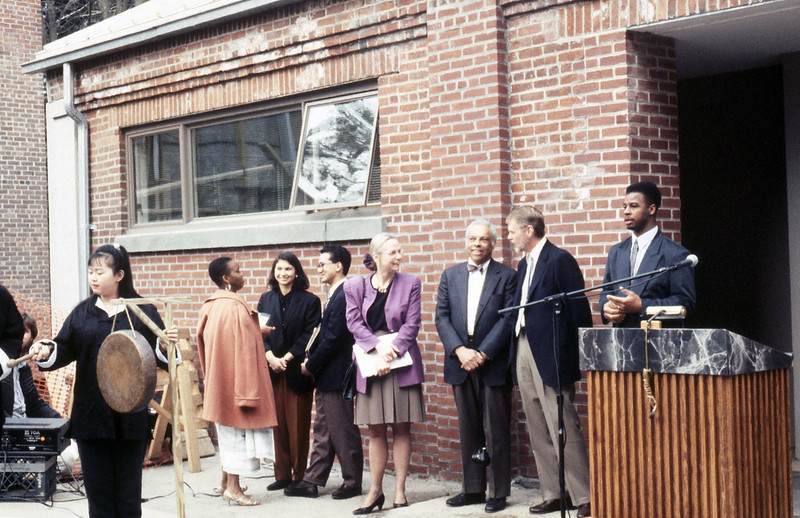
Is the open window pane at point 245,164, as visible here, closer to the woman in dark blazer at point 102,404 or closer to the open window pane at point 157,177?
the open window pane at point 157,177

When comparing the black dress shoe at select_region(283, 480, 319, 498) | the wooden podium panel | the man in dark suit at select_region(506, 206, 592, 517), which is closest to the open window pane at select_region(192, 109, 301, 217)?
the black dress shoe at select_region(283, 480, 319, 498)

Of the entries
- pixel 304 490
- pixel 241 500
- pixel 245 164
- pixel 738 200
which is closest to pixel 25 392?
pixel 241 500

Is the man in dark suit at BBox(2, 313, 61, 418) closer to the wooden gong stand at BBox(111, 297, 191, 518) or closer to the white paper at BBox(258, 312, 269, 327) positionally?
the white paper at BBox(258, 312, 269, 327)

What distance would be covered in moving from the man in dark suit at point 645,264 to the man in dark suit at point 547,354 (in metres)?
0.37

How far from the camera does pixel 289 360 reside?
8.04m

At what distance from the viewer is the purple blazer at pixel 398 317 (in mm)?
7145

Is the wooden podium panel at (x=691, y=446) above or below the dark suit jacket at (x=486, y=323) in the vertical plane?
below

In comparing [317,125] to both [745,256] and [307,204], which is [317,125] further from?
[745,256]

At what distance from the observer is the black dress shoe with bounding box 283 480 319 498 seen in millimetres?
7844

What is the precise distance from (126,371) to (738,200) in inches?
234

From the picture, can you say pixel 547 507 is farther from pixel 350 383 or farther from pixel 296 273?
pixel 296 273

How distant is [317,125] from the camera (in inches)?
368

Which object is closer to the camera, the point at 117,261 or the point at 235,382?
the point at 117,261

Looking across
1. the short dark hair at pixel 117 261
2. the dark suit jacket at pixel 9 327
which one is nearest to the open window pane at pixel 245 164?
the dark suit jacket at pixel 9 327
